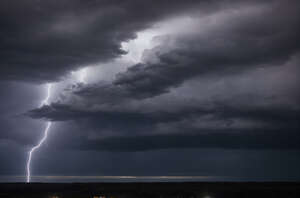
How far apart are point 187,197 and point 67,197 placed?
48.7m

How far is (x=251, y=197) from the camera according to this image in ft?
497

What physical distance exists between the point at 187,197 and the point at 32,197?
62572 mm

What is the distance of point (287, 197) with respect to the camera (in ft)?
480

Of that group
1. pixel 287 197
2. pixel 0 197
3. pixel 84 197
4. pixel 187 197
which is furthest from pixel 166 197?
pixel 0 197

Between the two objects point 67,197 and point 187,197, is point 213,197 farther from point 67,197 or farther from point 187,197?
point 67,197

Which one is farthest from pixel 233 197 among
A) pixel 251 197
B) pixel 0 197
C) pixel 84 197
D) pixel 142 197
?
pixel 0 197

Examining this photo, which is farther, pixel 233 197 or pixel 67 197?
pixel 233 197

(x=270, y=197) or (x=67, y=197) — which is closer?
(x=67, y=197)

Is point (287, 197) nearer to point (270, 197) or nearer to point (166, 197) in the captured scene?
point (270, 197)

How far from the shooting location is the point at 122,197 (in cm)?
14450

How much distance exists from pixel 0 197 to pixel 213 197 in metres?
85.8

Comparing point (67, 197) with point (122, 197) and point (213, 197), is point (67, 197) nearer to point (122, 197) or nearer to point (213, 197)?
point (122, 197)

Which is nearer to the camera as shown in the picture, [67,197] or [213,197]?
[67,197]

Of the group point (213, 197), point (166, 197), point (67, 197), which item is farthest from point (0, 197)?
point (213, 197)
